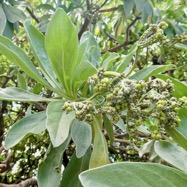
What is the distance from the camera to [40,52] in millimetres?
935

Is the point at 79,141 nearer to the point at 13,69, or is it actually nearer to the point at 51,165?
the point at 51,165

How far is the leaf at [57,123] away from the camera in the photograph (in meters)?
0.71

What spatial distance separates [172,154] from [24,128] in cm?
32

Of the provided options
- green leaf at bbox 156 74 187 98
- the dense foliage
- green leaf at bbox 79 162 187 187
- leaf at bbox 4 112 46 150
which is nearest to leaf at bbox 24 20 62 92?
the dense foliage

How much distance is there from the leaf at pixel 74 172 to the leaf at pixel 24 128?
141 millimetres

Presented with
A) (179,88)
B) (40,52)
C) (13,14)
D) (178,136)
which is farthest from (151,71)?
(13,14)

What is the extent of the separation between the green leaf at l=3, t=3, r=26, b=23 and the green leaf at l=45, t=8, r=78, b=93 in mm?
763

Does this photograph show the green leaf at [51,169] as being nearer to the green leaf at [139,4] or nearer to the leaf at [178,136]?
the leaf at [178,136]

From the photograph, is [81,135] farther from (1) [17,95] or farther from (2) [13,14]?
(2) [13,14]

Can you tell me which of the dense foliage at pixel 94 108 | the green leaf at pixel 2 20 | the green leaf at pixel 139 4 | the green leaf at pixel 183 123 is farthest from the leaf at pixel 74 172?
the green leaf at pixel 139 4

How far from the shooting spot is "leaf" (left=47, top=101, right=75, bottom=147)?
0.71 meters

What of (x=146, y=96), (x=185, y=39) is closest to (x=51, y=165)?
(x=146, y=96)

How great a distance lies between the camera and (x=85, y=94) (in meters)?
0.92

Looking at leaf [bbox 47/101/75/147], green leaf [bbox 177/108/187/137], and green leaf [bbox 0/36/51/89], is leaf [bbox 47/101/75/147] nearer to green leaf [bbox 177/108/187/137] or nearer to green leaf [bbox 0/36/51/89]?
green leaf [bbox 0/36/51/89]
